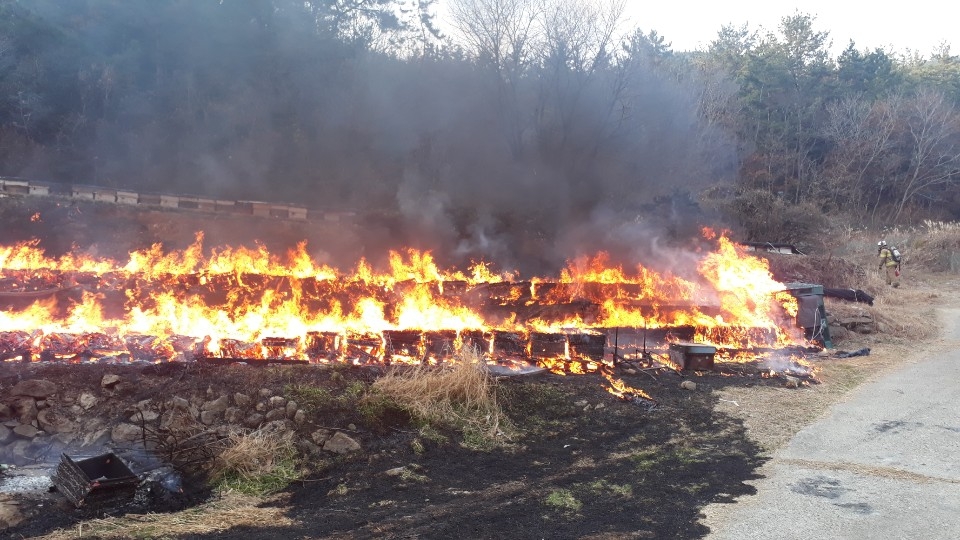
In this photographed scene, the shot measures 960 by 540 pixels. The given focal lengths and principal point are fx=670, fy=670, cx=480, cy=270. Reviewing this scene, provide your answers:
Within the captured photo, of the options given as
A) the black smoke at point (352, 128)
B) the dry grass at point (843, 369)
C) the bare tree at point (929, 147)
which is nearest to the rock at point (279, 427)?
the dry grass at point (843, 369)

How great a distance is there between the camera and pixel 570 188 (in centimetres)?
1558

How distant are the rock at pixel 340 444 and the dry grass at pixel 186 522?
3.41 ft

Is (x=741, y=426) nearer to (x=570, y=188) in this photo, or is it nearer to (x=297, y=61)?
(x=570, y=188)

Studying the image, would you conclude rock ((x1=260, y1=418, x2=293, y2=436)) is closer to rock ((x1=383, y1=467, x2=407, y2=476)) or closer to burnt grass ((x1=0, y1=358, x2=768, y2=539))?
burnt grass ((x1=0, y1=358, x2=768, y2=539))

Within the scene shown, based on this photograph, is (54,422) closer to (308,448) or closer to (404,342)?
(308,448)

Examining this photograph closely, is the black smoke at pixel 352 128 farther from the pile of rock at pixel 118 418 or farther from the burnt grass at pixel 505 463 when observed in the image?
the pile of rock at pixel 118 418

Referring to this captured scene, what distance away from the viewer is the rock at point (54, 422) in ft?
20.7

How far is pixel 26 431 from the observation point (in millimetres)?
6227

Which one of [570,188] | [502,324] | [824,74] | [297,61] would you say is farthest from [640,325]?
[824,74]

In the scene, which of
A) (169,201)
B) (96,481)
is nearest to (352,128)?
(169,201)

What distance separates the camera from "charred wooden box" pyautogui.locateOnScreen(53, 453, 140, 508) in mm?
5062

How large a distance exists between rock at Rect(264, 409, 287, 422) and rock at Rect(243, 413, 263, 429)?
6cm

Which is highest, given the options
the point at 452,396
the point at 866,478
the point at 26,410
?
the point at 452,396

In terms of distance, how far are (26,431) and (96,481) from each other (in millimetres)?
1760
